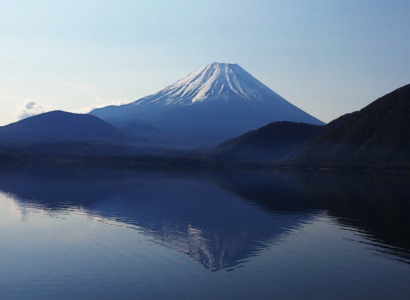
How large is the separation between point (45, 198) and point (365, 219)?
2290 centimetres

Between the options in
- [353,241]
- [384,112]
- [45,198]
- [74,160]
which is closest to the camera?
[353,241]

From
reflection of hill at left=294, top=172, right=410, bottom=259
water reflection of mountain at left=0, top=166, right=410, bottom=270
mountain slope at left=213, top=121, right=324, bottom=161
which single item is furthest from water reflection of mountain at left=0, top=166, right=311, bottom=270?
mountain slope at left=213, top=121, right=324, bottom=161

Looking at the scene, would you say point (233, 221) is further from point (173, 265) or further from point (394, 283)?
point (394, 283)

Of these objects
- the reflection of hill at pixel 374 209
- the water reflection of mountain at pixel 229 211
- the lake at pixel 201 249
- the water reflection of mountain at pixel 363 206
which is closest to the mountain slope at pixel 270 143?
the reflection of hill at pixel 374 209

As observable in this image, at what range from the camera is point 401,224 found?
26.4 metres

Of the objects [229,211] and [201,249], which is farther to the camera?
[229,211]

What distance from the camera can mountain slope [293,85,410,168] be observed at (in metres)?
82.6

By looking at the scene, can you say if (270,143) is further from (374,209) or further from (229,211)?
(229,211)

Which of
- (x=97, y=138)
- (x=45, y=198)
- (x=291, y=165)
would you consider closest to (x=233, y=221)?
(x=45, y=198)

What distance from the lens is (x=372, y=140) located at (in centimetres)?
8719

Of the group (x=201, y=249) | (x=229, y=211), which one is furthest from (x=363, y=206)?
(x=201, y=249)

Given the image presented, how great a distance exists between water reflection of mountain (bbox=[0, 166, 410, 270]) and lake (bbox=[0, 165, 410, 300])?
0.08 meters

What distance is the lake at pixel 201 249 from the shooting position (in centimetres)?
1468

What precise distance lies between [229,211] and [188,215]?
3.50 meters
